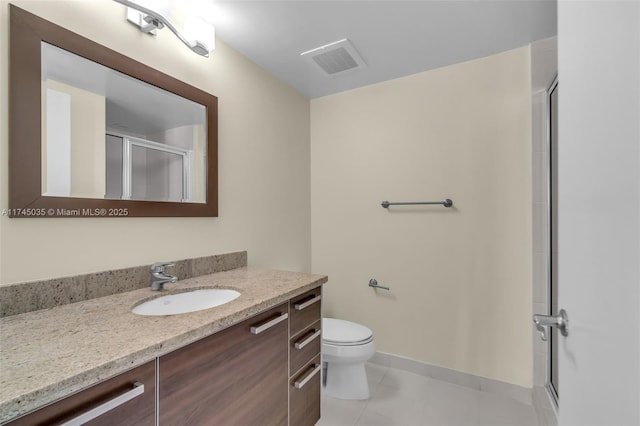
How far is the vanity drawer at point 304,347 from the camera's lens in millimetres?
1273

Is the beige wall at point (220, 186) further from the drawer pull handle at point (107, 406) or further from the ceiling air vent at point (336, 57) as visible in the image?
the drawer pull handle at point (107, 406)

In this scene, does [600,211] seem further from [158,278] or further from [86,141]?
[86,141]

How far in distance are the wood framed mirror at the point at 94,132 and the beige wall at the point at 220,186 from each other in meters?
0.04

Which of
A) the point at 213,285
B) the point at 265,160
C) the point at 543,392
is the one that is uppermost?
the point at 265,160

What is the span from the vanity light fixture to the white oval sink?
46.1 inches

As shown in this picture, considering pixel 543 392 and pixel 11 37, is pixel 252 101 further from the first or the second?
pixel 543 392

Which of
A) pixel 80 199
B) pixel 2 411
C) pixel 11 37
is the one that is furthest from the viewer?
pixel 80 199

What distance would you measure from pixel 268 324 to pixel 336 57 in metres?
1.74

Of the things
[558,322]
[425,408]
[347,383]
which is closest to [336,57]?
[558,322]

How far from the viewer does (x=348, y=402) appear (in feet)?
5.90

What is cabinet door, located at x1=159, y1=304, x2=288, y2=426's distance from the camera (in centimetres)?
78

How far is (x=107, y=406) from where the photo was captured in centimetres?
61

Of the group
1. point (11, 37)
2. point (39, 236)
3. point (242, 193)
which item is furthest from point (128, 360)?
point (242, 193)

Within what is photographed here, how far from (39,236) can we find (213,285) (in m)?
0.65
